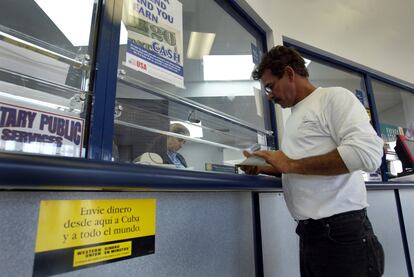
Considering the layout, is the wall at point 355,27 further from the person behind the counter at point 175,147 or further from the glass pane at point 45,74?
the glass pane at point 45,74

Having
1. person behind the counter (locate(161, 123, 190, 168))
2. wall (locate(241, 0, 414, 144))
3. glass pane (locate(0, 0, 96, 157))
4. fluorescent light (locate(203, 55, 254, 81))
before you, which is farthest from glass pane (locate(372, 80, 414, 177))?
glass pane (locate(0, 0, 96, 157))


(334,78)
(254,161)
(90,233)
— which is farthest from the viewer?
(334,78)

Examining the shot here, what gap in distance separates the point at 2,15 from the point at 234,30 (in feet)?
3.81

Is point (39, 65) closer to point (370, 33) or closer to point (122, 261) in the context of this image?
point (122, 261)

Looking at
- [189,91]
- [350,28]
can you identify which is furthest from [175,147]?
[350,28]

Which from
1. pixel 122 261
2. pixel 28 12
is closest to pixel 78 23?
pixel 28 12

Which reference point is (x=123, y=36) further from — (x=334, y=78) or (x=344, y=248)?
(x=334, y=78)

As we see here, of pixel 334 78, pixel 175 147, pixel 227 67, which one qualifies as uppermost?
pixel 334 78

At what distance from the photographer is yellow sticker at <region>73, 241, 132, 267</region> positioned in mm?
544

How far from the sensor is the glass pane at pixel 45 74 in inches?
21.8

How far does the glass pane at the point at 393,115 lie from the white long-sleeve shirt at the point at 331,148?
169 cm

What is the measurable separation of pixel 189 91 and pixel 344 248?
786 mm

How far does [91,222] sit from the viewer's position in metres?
0.57

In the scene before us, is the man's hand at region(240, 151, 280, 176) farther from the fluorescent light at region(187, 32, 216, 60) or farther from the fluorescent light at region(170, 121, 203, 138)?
the fluorescent light at region(187, 32, 216, 60)
